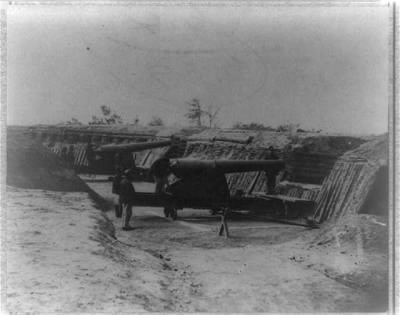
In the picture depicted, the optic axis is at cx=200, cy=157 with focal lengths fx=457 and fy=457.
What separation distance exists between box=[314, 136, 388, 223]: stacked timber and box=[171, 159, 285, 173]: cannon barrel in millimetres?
719

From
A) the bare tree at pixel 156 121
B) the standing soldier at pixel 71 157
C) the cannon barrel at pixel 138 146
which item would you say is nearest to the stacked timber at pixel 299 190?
the cannon barrel at pixel 138 146

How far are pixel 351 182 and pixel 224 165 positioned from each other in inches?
57.3

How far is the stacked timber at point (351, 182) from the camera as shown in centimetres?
515

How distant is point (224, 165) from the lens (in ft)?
16.8

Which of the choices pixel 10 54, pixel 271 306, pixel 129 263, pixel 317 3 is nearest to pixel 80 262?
pixel 129 263

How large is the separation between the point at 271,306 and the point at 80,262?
2032 millimetres

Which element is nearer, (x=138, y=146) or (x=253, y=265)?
(x=253, y=265)

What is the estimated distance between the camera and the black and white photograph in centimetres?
499

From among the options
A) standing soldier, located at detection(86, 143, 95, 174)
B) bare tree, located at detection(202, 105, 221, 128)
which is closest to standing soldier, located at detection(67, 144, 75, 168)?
standing soldier, located at detection(86, 143, 95, 174)

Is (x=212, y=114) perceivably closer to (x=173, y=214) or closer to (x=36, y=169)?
(x=173, y=214)

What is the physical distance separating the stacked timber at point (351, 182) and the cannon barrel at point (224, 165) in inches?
28.3

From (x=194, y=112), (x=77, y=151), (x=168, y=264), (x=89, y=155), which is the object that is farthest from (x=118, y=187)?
(x=194, y=112)

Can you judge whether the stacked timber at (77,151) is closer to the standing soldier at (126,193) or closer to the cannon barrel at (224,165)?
the standing soldier at (126,193)

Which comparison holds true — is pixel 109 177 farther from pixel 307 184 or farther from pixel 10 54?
pixel 307 184
